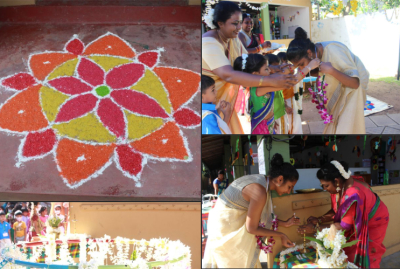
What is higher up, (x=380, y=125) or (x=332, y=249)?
(x=380, y=125)

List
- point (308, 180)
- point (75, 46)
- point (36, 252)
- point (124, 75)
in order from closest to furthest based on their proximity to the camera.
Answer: point (308, 180), point (36, 252), point (124, 75), point (75, 46)

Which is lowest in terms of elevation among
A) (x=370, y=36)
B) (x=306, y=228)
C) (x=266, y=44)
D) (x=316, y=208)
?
(x=306, y=228)

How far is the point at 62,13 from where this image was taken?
452cm

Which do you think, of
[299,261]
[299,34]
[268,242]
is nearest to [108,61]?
[299,34]

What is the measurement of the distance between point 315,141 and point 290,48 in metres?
0.77

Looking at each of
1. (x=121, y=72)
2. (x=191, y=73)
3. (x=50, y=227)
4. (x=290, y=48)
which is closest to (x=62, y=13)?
(x=121, y=72)

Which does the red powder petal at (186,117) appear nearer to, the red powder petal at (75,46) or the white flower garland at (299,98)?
the white flower garland at (299,98)

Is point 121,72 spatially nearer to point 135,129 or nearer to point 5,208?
point 135,129

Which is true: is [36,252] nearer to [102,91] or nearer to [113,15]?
[102,91]

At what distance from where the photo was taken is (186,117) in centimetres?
357

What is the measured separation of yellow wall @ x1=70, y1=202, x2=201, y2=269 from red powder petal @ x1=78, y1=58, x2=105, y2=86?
4.34 feet

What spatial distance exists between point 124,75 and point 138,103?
1.42 ft

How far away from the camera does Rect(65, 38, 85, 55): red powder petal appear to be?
4.15 meters

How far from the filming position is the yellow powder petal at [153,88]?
3.70m
